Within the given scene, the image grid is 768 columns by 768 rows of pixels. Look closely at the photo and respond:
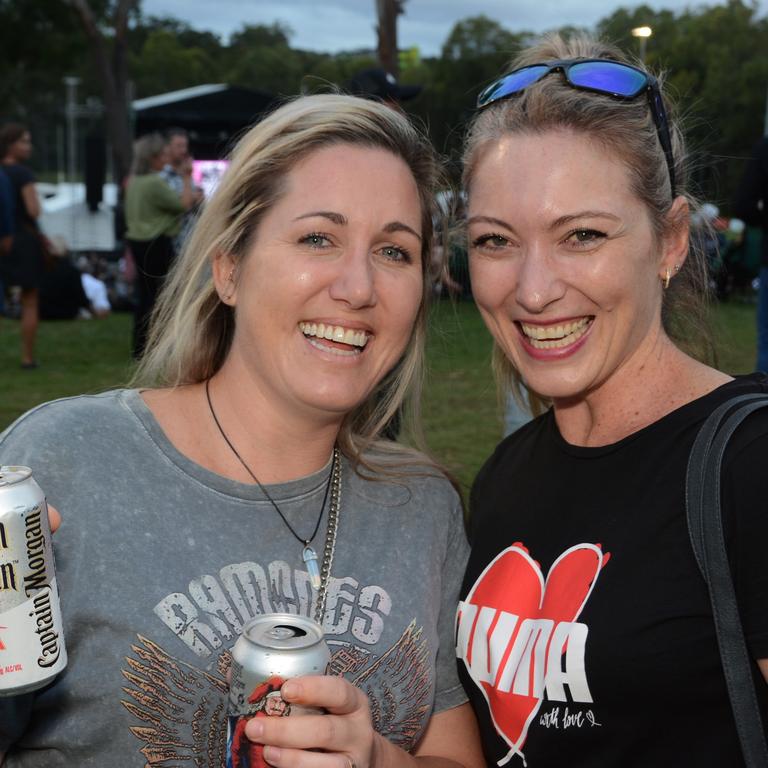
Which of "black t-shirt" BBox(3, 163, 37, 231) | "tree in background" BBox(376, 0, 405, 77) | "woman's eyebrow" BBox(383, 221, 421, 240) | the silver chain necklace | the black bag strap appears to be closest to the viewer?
the black bag strap

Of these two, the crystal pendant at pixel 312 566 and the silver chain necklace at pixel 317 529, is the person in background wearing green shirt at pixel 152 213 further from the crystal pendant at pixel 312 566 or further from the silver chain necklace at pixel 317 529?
the crystal pendant at pixel 312 566

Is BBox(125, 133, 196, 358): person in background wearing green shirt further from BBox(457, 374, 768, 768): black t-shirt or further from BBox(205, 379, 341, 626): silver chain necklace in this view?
BBox(457, 374, 768, 768): black t-shirt

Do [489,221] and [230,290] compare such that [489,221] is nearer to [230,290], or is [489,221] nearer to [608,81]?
[608,81]

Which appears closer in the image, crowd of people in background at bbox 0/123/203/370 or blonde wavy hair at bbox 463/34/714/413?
blonde wavy hair at bbox 463/34/714/413

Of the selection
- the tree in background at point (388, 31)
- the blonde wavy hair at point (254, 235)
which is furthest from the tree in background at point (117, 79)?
the blonde wavy hair at point (254, 235)

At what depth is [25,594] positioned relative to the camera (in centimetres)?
152

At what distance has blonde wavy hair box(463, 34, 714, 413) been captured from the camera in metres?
2.15

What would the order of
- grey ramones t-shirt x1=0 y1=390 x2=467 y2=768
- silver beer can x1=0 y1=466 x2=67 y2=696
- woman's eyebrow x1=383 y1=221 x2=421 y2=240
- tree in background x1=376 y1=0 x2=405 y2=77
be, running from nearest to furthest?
silver beer can x1=0 y1=466 x2=67 y2=696
grey ramones t-shirt x1=0 y1=390 x2=467 y2=768
woman's eyebrow x1=383 y1=221 x2=421 y2=240
tree in background x1=376 y1=0 x2=405 y2=77

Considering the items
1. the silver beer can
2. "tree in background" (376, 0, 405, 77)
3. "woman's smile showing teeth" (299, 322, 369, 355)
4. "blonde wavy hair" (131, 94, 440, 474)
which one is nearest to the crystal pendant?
"blonde wavy hair" (131, 94, 440, 474)

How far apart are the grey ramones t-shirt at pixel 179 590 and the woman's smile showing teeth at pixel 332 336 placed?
0.32 metres

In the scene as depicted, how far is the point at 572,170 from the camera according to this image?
6.92ft

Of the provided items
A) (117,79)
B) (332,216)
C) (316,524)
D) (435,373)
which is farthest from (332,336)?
(117,79)

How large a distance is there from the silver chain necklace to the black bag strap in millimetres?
780

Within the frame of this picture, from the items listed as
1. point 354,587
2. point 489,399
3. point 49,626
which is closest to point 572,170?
point 354,587
